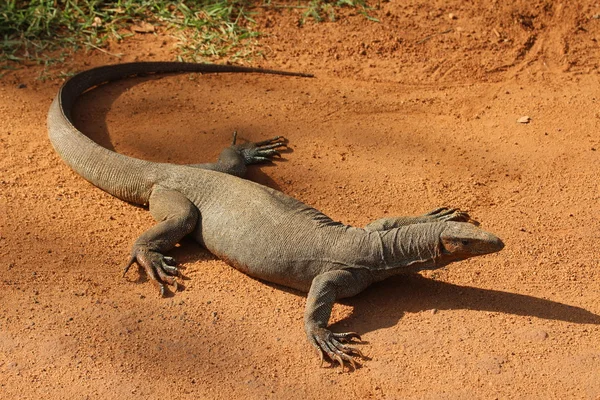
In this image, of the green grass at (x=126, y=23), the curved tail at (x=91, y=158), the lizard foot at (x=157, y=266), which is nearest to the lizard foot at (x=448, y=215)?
the lizard foot at (x=157, y=266)

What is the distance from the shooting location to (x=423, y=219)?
268 inches

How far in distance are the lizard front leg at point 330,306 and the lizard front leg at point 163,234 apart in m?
1.21

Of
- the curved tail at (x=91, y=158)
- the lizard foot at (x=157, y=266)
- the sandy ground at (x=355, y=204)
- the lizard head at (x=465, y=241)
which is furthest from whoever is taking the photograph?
the curved tail at (x=91, y=158)

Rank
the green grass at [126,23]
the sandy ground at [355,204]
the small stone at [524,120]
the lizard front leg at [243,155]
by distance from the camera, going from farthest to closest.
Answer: the green grass at [126,23] → the small stone at [524,120] → the lizard front leg at [243,155] → the sandy ground at [355,204]

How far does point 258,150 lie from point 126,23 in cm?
362

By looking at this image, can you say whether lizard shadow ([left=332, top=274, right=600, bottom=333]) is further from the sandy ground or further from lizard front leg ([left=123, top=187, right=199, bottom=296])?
lizard front leg ([left=123, top=187, right=199, bottom=296])

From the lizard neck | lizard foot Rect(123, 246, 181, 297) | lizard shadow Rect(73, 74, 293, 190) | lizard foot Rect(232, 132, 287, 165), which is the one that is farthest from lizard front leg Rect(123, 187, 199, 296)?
the lizard neck

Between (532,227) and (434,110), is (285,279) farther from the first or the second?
(434,110)

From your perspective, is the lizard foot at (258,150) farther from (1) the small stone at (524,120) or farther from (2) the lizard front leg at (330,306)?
(1) the small stone at (524,120)

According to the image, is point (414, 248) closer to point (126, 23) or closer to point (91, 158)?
point (91, 158)

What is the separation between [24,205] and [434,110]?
4.52m

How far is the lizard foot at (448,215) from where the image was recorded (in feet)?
22.9

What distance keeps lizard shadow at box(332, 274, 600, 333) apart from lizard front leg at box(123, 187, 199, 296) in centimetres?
151

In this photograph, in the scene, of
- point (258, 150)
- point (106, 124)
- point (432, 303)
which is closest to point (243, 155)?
point (258, 150)
